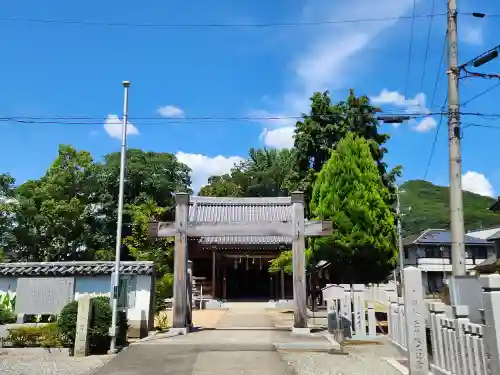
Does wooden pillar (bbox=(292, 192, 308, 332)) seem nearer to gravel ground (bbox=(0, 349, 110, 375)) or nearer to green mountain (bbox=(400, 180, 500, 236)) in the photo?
gravel ground (bbox=(0, 349, 110, 375))

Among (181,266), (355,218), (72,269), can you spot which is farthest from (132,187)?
(181,266)

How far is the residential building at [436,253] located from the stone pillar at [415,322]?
42191 millimetres

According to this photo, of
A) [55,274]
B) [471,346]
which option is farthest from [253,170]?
[471,346]

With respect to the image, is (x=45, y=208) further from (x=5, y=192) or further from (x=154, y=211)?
(x=154, y=211)

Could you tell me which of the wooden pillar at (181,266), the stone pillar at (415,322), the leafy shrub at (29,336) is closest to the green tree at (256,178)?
the wooden pillar at (181,266)

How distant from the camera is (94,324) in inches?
457

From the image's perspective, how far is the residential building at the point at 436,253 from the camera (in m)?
47.2

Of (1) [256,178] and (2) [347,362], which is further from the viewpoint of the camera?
(1) [256,178]

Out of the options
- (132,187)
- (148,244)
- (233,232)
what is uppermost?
(132,187)

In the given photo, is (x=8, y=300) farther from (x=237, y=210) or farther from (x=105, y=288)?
(x=237, y=210)

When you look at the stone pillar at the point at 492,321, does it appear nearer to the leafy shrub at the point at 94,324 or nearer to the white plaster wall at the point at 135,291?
the leafy shrub at the point at 94,324

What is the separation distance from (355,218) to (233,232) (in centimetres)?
696

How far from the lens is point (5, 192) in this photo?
30656mm

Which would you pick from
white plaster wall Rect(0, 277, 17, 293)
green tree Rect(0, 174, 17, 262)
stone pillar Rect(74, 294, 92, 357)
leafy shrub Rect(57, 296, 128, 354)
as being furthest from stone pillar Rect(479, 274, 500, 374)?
green tree Rect(0, 174, 17, 262)
